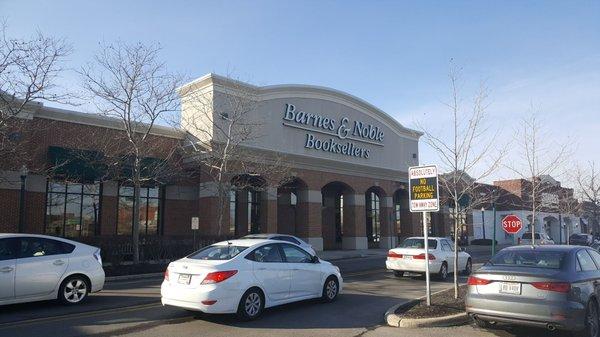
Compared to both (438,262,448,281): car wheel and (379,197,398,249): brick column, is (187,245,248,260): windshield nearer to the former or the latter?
(438,262,448,281): car wheel

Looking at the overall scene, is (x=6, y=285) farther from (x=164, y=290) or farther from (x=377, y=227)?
(x=377, y=227)

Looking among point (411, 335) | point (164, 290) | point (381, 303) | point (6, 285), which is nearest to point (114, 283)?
point (6, 285)

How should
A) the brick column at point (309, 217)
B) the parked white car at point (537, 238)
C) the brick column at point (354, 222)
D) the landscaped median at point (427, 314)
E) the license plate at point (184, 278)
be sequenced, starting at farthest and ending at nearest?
the brick column at point (354, 222) < the parked white car at point (537, 238) < the brick column at point (309, 217) < the landscaped median at point (427, 314) < the license plate at point (184, 278)

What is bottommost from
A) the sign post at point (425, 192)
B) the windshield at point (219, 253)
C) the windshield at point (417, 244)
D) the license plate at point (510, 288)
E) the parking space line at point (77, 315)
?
the parking space line at point (77, 315)

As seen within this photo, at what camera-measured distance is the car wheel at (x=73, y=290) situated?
34.0 feet

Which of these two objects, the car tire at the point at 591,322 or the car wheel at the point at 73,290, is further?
the car wheel at the point at 73,290

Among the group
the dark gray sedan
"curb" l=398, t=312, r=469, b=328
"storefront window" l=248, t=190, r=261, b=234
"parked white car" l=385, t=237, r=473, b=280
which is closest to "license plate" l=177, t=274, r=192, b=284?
"curb" l=398, t=312, r=469, b=328

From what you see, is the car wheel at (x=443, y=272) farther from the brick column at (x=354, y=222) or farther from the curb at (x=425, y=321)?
the brick column at (x=354, y=222)

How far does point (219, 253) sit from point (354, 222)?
24374 millimetres

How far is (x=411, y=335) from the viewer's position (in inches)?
321

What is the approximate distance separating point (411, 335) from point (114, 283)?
35.8 ft

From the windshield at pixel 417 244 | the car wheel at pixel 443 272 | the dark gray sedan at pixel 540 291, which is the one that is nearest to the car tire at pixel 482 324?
the dark gray sedan at pixel 540 291

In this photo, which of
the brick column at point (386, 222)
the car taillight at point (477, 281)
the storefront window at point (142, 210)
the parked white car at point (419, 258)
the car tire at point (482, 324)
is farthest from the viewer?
the brick column at point (386, 222)

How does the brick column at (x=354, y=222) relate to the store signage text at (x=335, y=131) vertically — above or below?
below
